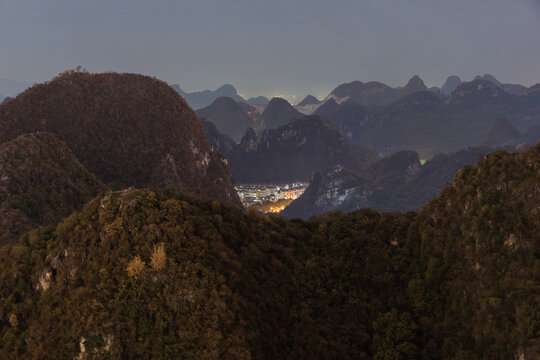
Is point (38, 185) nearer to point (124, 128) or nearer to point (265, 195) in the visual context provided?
point (124, 128)

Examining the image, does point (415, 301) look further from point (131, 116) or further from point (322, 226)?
point (131, 116)

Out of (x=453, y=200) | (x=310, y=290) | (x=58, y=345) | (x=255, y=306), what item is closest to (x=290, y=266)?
(x=310, y=290)

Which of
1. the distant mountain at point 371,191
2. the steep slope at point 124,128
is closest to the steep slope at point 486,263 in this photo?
the steep slope at point 124,128

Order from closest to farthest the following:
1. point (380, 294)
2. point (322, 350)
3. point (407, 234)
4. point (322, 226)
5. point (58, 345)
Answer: point (58, 345) → point (322, 350) → point (380, 294) → point (407, 234) → point (322, 226)

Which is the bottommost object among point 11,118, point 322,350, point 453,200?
point 322,350

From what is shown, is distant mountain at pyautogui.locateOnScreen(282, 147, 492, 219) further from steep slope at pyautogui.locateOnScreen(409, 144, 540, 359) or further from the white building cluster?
steep slope at pyautogui.locateOnScreen(409, 144, 540, 359)

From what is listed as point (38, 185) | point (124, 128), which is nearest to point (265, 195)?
point (124, 128)

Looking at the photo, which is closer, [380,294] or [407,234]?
[380,294]
